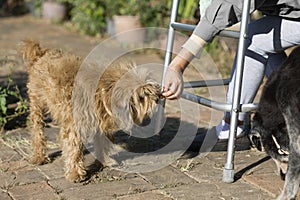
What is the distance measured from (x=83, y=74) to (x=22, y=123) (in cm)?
139

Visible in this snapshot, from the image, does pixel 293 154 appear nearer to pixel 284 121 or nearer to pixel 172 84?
pixel 284 121

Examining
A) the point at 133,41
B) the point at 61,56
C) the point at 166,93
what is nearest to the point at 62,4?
the point at 133,41

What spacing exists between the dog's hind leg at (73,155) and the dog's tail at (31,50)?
59 centimetres

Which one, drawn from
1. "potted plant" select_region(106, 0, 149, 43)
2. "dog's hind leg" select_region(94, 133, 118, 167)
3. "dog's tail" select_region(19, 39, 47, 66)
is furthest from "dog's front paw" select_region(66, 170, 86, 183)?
"potted plant" select_region(106, 0, 149, 43)

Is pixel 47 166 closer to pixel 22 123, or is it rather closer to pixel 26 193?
pixel 26 193

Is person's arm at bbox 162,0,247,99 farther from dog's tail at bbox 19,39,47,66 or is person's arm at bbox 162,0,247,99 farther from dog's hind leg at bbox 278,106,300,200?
dog's tail at bbox 19,39,47,66

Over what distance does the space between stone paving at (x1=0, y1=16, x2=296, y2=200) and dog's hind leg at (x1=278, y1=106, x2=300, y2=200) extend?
34 centimetres

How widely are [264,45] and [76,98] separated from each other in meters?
1.14

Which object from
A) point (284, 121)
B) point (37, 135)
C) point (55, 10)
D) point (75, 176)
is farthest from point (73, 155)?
point (55, 10)

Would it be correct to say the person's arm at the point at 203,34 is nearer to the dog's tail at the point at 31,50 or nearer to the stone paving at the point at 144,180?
the stone paving at the point at 144,180

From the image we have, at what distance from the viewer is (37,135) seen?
3.48 m

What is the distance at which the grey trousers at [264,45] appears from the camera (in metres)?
3.14

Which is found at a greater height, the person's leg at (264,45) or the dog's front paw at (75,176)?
the person's leg at (264,45)

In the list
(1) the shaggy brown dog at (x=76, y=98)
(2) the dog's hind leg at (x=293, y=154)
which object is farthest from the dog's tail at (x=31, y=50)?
(2) the dog's hind leg at (x=293, y=154)
